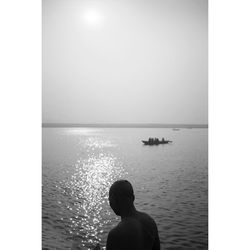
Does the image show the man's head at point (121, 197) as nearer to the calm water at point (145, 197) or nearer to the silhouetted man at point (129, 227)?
the silhouetted man at point (129, 227)

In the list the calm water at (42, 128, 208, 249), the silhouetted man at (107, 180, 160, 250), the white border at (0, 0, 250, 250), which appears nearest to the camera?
the silhouetted man at (107, 180, 160, 250)

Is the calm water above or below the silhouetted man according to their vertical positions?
below

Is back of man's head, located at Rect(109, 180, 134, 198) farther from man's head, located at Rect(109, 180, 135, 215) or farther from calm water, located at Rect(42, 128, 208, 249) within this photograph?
calm water, located at Rect(42, 128, 208, 249)

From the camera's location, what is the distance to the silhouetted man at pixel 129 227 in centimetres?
105

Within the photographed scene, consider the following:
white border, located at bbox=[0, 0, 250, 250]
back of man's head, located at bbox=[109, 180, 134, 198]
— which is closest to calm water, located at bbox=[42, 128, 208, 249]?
white border, located at bbox=[0, 0, 250, 250]

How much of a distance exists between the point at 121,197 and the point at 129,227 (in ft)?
0.39

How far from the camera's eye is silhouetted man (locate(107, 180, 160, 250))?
105 centimetres

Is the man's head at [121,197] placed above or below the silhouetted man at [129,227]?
above
